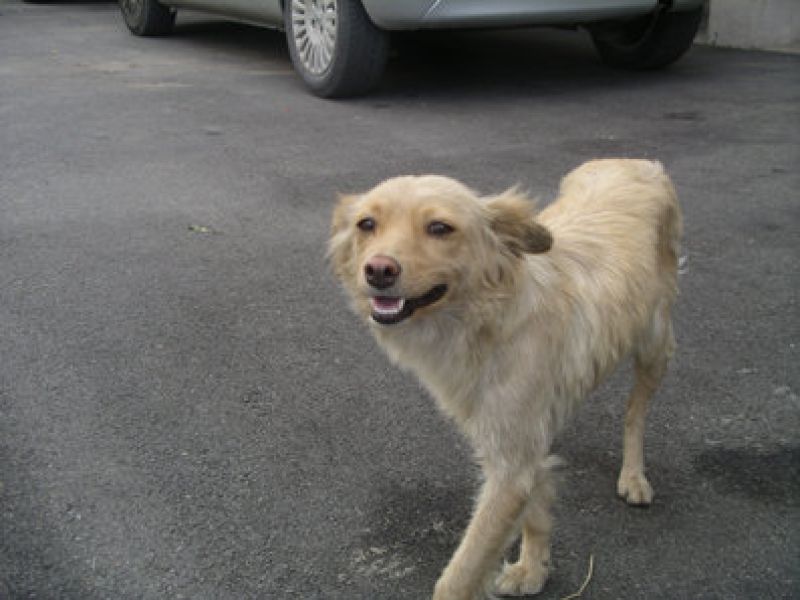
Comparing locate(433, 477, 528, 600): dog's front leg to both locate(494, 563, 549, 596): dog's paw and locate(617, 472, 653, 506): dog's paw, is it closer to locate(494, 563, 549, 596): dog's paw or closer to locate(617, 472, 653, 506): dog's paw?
locate(494, 563, 549, 596): dog's paw

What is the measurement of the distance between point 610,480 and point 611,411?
0.45 metres

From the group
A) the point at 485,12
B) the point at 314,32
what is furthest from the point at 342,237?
the point at 314,32

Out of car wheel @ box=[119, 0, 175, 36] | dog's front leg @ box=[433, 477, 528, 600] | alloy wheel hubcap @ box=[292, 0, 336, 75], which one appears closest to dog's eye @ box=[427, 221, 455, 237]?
dog's front leg @ box=[433, 477, 528, 600]

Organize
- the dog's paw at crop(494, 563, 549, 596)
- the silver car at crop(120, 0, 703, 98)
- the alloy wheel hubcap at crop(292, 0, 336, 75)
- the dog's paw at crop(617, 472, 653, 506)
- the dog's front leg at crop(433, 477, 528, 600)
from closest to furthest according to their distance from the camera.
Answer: the dog's front leg at crop(433, 477, 528, 600)
the dog's paw at crop(494, 563, 549, 596)
the dog's paw at crop(617, 472, 653, 506)
the silver car at crop(120, 0, 703, 98)
the alloy wheel hubcap at crop(292, 0, 336, 75)

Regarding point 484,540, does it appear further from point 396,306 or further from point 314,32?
point 314,32

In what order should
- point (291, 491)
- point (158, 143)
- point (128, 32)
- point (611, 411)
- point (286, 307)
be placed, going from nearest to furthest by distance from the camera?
point (291, 491), point (611, 411), point (286, 307), point (158, 143), point (128, 32)

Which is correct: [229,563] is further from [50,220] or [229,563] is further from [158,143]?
[158,143]

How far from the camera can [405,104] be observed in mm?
7914

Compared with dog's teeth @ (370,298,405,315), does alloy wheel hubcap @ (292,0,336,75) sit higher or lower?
lower

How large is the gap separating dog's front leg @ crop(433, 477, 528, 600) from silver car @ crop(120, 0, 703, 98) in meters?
5.40

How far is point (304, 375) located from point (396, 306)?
1.43m

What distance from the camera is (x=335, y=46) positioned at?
7543 millimetres

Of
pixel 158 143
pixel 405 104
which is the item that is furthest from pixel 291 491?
pixel 405 104

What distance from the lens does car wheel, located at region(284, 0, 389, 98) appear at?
7395 mm
